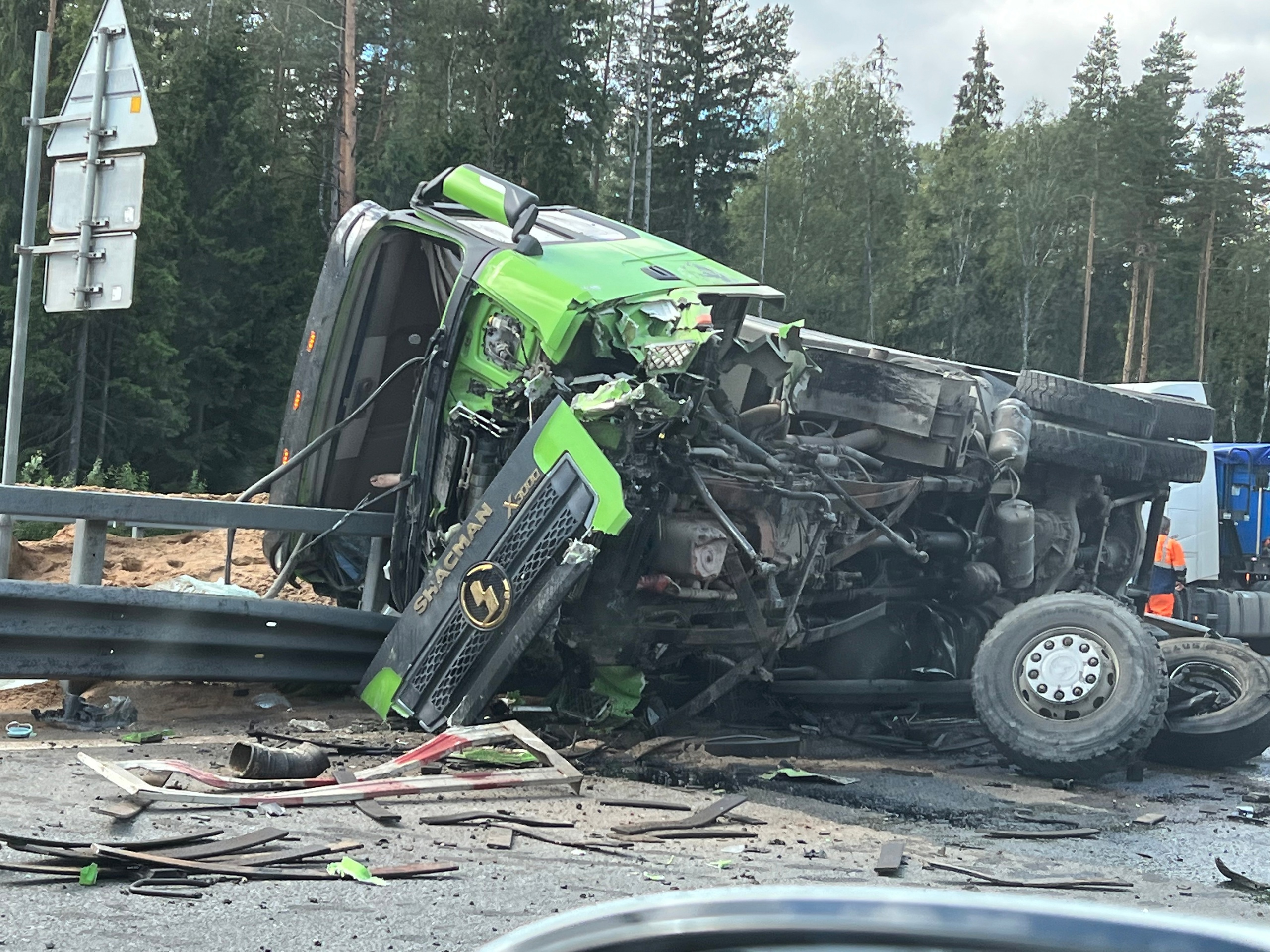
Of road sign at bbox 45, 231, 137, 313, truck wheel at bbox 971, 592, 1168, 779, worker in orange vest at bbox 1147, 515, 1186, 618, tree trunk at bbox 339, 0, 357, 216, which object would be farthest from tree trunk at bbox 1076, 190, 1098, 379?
road sign at bbox 45, 231, 137, 313

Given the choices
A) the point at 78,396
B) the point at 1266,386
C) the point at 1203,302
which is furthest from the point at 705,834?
the point at 1266,386

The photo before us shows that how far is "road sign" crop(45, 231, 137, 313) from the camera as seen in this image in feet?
20.9

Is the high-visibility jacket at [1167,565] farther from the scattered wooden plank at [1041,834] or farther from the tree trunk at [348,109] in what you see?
the tree trunk at [348,109]

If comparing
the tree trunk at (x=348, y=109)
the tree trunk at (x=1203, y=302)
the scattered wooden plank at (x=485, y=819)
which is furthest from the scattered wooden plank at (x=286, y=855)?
the tree trunk at (x=1203, y=302)

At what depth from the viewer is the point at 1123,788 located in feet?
20.1

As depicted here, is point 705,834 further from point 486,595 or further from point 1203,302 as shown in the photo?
point 1203,302

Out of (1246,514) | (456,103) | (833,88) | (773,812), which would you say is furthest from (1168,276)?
(773,812)

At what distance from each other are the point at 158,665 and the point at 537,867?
2548 millimetres

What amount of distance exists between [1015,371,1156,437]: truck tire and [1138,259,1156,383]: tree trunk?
1563 inches

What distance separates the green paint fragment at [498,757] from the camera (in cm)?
542

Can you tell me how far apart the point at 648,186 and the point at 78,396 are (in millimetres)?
19880

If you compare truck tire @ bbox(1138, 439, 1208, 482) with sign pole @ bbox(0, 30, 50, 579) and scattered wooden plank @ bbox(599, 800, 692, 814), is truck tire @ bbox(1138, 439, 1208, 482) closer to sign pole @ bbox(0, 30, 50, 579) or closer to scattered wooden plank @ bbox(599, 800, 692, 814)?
scattered wooden plank @ bbox(599, 800, 692, 814)

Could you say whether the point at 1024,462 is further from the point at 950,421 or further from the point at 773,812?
the point at 773,812

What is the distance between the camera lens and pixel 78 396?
24.5 meters
